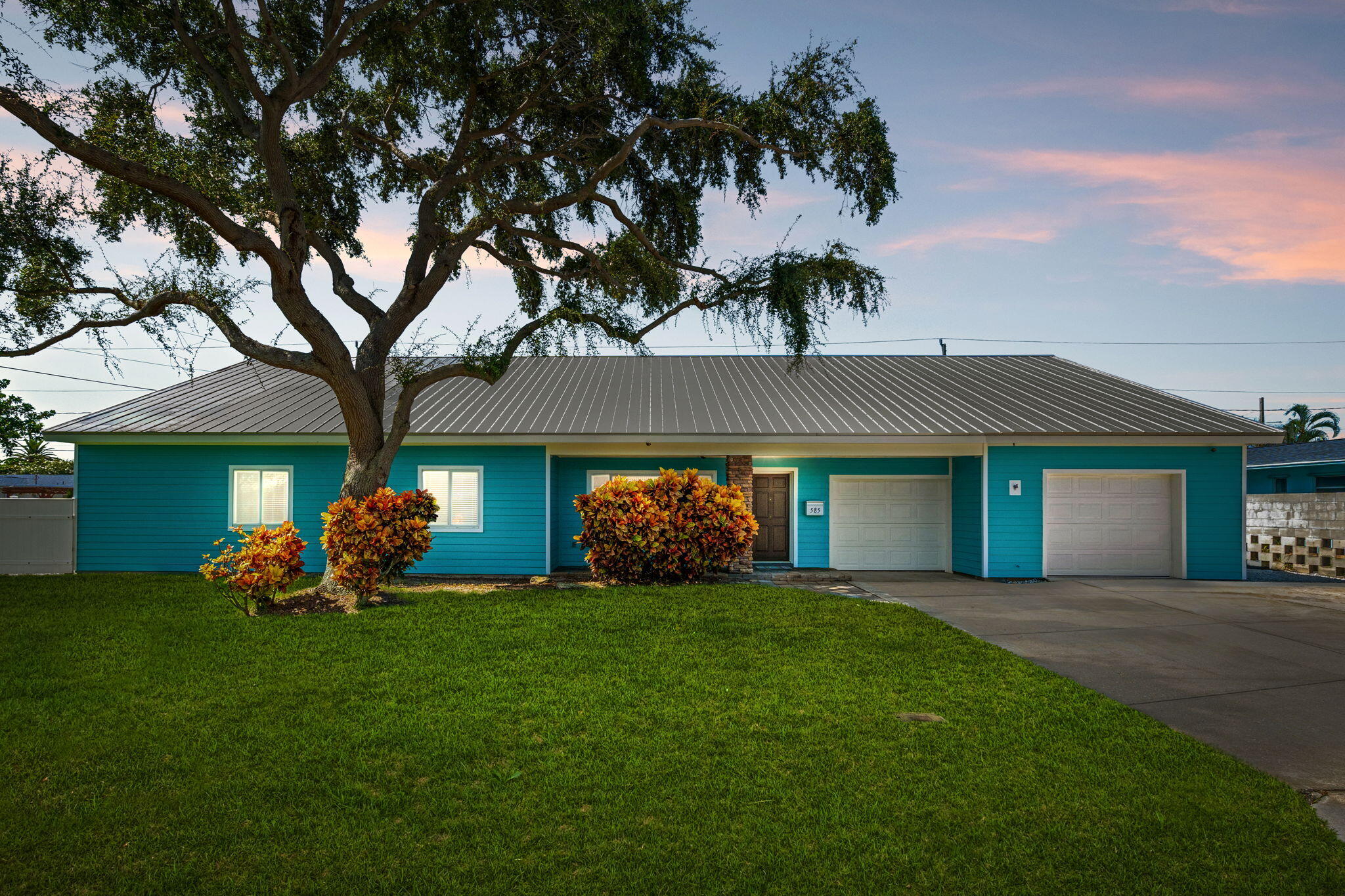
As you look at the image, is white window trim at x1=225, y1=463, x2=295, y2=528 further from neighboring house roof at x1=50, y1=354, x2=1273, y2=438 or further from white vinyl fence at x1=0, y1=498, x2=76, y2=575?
white vinyl fence at x1=0, y1=498, x2=76, y2=575

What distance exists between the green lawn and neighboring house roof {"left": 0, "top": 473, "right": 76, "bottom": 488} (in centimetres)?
3121

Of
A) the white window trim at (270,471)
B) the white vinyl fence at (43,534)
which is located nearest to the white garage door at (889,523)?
the white window trim at (270,471)

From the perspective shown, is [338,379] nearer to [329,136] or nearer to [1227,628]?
[329,136]

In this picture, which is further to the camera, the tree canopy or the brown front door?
the tree canopy

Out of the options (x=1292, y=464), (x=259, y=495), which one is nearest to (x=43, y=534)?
(x=259, y=495)

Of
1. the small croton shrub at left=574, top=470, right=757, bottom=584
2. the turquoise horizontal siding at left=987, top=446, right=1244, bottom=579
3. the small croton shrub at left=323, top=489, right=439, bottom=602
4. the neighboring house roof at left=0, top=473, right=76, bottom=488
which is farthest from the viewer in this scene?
the neighboring house roof at left=0, top=473, right=76, bottom=488

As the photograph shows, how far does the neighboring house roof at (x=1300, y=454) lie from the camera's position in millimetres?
19766

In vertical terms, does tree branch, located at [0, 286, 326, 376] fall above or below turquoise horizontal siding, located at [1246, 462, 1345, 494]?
above

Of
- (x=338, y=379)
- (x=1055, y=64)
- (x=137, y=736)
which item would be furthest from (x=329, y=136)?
(x=1055, y=64)

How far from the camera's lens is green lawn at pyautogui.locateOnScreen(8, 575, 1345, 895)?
3.58m

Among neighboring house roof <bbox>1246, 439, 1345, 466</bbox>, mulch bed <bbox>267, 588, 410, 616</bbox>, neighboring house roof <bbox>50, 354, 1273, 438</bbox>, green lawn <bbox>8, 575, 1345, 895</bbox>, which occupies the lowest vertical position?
mulch bed <bbox>267, 588, 410, 616</bbox>

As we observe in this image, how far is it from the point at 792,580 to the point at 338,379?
26.2 ft

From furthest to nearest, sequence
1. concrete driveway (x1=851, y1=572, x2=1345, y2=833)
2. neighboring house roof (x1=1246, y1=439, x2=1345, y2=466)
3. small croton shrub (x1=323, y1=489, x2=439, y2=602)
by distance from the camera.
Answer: neighboring house roof (x1=1246, y1=439, x2=1345, y2=466) → small croton shrub (x1=323, y1=489, x2=439, y2=602) → concrete driveway (x1=851, y1=572, x2=1345, y2=833)

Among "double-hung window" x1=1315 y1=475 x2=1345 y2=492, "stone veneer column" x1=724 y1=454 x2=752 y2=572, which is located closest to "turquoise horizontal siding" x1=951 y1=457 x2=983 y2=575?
"stone veneer column" x1=724 y1=454 x2=752 y2=572
